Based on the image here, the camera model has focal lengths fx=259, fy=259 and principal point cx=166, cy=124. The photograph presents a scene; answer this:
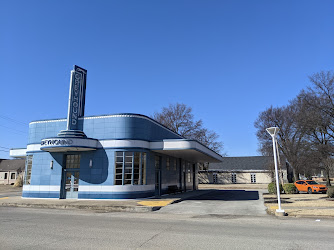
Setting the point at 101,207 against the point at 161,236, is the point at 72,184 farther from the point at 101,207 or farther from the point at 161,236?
the point at 161,236

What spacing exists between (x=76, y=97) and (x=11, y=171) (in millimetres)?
54620

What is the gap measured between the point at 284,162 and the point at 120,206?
1399 inches

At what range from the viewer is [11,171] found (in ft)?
210

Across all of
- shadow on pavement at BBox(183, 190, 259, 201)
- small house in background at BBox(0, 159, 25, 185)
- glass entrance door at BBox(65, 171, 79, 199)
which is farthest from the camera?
small house in background at BBox(0, 159, 25, 185)

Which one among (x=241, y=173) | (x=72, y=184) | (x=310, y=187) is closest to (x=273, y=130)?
(x=72, y=184)

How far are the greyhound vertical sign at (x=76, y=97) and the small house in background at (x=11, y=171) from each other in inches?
1989

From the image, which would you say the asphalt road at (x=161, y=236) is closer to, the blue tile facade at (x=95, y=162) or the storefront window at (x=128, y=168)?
the storefront window at (x=128, y=168)

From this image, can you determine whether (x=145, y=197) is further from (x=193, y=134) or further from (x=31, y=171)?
(x=193, y=134)

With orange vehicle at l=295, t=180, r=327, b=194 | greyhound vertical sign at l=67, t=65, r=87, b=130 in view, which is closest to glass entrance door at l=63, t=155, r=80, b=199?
greyhound vertical sign at l=67, t=65, r=87, b=130

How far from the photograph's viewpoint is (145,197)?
796 inches

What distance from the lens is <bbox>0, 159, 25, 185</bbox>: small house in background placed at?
63281 millimetres

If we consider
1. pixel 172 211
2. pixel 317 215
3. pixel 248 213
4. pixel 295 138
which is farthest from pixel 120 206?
pixel 295 138

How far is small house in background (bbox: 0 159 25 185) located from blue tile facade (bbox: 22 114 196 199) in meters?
47.5

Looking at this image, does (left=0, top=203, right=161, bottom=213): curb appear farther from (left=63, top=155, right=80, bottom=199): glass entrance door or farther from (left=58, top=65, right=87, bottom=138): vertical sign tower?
(left=58, top=65, right=87, bottom=138): vertical sign tower
